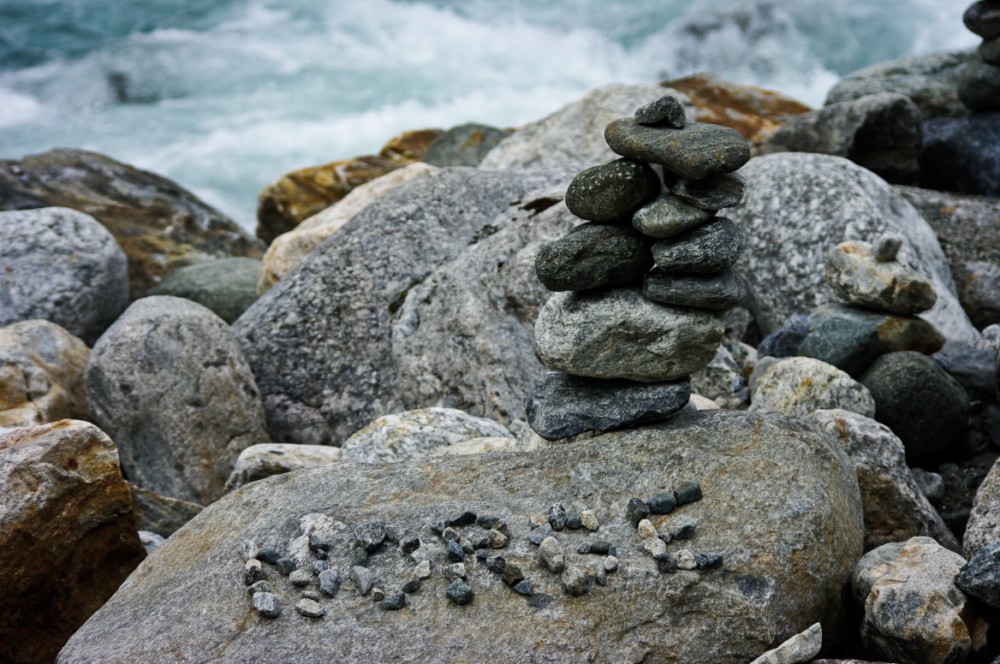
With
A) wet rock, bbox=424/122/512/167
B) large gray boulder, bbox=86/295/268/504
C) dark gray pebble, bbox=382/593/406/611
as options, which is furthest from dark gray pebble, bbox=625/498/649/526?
wet rock, bbox=424/122/512/167

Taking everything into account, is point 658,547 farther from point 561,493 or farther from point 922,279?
point 922,279

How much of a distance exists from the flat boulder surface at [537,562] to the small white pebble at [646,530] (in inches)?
2.0

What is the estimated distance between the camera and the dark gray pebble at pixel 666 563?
4148mm

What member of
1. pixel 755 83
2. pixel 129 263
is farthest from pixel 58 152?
pixel 755 83

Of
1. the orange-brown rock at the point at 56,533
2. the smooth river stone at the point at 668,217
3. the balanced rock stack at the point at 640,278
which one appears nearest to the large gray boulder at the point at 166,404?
the orange-brown rock at the point at 56,533

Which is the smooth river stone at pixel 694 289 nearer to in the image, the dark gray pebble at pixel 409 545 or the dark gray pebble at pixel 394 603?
the dark gray pebble at pixel 409 545

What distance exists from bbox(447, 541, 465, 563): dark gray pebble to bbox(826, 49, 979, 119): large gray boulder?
946cm

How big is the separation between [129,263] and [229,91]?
41.8 feet

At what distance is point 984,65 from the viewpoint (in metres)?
10.0

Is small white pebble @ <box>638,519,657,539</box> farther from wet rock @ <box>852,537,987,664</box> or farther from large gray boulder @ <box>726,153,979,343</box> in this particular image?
large gray boulder @ <box>726,153,979,343</box>

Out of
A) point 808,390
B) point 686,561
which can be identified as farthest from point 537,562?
point 808,390

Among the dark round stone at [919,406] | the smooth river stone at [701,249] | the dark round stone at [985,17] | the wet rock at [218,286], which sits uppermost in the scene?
the dark round stone at [985,17]

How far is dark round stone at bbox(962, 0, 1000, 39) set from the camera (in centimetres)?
948

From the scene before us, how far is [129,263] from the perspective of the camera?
10.5m
